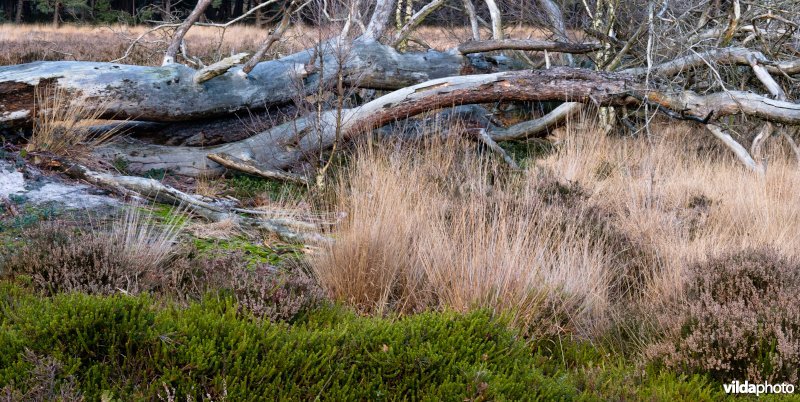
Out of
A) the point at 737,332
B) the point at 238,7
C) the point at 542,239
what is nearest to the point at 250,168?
the point at 542,239

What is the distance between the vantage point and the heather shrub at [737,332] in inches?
142

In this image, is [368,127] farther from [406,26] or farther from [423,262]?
[423,262]

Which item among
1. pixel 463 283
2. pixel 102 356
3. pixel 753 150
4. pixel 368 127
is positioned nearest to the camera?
pixel 102 356

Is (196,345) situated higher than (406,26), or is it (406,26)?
(406,26)

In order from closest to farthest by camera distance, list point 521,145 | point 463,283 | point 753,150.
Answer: point 463,283 < point 753,150 < point 521,145

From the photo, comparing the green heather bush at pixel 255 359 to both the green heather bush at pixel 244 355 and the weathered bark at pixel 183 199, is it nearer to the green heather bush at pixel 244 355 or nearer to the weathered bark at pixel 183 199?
the green heather bush at pixel 244 355

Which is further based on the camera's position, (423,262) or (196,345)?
(423,262)

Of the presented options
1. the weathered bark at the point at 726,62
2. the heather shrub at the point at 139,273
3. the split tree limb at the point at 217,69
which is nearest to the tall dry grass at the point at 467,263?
the heather shrub at the point at 139,273

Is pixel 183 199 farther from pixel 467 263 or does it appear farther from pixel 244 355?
pixel 244 355

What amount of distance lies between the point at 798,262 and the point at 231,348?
378cm

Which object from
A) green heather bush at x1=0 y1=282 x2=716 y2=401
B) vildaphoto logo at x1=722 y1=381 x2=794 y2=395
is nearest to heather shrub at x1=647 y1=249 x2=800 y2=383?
vildaphoto logo at x1=722 y1=381 x2=794 y2=395

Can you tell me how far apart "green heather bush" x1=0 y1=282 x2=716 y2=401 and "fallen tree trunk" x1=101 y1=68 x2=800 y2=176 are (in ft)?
13.9

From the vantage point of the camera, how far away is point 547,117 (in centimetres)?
948

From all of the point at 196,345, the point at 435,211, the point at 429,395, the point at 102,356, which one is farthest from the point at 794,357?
the point at 102,356
